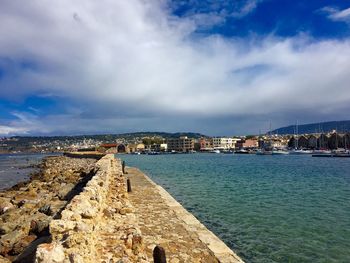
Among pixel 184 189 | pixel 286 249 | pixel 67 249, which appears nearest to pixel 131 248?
pixel 67 249

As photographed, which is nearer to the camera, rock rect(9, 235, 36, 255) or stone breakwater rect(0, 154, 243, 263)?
stone breakwater rect(0, 154, 243, 263)

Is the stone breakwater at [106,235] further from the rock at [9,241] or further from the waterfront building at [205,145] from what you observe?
the waterfront building at [205,145]

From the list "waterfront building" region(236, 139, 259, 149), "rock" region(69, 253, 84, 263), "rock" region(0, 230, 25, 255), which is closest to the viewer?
"rock" region(69, 253, 84, 263)

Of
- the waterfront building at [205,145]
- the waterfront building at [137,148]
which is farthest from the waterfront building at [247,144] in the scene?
the waterfront building at [137,148]

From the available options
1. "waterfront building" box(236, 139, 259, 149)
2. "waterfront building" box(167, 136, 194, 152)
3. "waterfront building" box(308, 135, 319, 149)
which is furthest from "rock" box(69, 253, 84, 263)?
"waterfront building" box(236, 139, 259, 149)

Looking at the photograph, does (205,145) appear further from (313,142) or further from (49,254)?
(49,254)

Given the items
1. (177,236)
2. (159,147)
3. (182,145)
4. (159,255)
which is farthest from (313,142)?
(159,255)

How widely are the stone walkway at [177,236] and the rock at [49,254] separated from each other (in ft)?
9.34

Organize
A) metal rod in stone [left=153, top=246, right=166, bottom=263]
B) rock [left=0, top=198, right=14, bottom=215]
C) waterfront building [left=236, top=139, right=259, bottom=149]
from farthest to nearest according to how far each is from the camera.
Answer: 1. waterfront building [left=236, top=139, right=259, bottom=149]
2. rock [left=0, top=198, right=14, bottom=215]
3. metal rod in stone [left=153, top=246, right=166, bottom=263]

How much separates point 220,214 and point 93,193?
298 inches

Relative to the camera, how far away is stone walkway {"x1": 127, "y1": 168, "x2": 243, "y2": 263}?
23.8ft

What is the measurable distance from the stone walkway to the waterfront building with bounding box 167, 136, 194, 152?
160217 mm

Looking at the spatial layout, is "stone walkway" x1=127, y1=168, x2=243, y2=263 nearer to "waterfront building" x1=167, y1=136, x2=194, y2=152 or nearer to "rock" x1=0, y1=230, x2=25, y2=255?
"rock" x1=0, y1=230, x2=25, y2=255

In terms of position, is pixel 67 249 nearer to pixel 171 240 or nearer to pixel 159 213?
pixel 171 240
